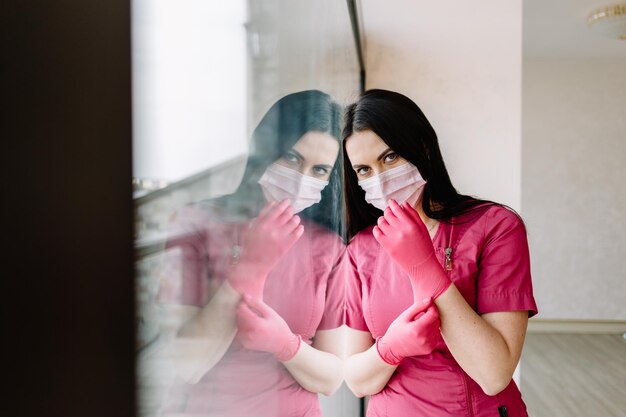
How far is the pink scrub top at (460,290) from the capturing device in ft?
4.04

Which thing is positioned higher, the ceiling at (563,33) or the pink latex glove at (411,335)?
the ceiling at (563,33)

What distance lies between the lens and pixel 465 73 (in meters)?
1.86

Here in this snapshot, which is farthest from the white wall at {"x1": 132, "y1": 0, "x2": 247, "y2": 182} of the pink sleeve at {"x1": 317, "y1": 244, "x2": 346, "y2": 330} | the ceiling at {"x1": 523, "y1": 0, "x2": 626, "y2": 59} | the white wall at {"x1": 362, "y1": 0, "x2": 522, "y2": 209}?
the ceiling at {"x1": 523, "y1": 0, "x2": 626, "y2": 59}

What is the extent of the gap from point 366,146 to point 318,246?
17.8 inches

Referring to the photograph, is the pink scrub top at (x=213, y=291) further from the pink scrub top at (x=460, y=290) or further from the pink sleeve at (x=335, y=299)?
the pink scrub top at (x=460, y=290)

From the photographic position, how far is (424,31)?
1.88 m

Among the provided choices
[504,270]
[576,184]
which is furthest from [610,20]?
[504,270]

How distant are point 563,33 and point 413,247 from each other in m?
2.82

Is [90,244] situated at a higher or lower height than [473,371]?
higher

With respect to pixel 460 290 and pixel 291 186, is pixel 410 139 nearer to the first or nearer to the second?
pixel 460 290

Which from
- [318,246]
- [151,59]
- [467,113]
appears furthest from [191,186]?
[467,113]

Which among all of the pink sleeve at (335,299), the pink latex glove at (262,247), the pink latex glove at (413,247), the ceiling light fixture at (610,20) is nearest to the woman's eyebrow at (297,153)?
the pink latex glove at (262,247)

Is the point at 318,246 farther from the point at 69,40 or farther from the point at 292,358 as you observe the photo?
the point at 69,40

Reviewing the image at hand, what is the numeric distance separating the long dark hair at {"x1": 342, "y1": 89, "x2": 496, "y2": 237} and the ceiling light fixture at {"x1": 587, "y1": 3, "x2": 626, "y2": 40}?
206cm
